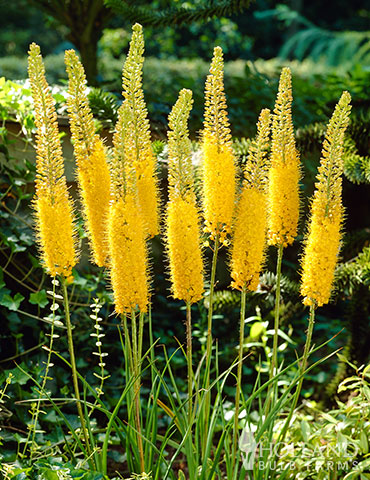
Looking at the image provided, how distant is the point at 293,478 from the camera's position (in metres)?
2.43

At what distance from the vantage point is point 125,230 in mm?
1711

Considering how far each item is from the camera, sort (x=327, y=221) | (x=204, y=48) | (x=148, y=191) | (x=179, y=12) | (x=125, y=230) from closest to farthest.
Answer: (x=125, y=230), (x=327, y=221), (x=148, y=191), (x=179, y=12), (x=204, y=48)

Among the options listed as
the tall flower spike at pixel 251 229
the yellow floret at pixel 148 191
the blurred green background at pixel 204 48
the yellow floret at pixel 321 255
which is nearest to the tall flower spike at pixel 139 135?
the yellow floret at pixel 148 191

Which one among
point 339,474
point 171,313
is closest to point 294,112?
point 171,313

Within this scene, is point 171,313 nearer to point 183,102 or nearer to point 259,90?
point 259,90

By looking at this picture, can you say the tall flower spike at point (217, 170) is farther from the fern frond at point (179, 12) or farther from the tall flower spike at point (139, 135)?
the fern frond at point (179, 12)

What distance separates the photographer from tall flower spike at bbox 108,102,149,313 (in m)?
1.71

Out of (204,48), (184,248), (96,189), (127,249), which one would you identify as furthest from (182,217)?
(204,48)

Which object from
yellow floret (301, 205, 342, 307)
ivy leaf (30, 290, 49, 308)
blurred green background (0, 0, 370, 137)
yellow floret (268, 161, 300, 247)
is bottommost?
ivy leaf (30, 290, 49, 308)

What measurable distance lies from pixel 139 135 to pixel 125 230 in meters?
0.35

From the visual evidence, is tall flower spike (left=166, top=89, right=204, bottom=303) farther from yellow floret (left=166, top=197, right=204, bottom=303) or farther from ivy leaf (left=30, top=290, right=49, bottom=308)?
ivy leaf (left=30, top=290, right=49, bottom=308)

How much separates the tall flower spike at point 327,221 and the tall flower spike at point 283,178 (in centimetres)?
9

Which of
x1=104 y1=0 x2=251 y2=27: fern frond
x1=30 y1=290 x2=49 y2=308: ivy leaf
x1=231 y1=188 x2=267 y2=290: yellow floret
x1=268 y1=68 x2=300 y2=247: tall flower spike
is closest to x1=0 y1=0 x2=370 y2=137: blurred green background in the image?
x1=104 y1=0 x2=251 y2=27: fern frond

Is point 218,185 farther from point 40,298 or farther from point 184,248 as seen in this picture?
point 40,298
